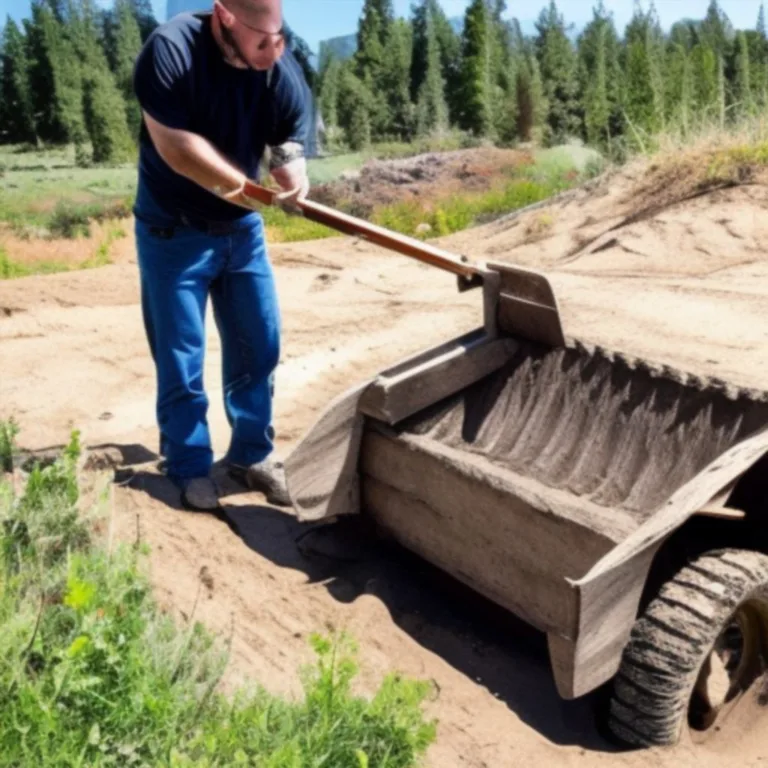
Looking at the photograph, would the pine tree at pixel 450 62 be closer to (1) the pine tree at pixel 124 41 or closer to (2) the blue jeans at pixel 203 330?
(1) the pine tree at pixel 124 41

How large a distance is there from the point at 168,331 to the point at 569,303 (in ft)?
12.2

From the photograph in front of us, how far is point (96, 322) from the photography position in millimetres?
7305

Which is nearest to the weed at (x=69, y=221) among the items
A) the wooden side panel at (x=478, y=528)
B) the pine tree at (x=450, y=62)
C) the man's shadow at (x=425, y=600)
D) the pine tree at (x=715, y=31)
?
the man's shadow at (x=425, y=600)

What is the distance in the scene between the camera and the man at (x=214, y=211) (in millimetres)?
3557

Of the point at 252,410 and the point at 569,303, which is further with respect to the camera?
the point at 569,303

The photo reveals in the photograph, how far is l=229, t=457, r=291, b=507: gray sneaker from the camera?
4273mm

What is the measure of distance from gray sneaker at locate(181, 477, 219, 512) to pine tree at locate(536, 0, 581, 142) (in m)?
32.9

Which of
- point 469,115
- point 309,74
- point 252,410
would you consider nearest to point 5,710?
point 252,410

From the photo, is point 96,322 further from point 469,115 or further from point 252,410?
point 469,115

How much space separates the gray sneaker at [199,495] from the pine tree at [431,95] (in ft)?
99.0

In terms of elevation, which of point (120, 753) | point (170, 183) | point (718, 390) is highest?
point (170, 183)

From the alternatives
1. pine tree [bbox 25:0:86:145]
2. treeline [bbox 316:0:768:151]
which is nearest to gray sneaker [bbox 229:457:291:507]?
treeline [bbox 316:0:768:151]

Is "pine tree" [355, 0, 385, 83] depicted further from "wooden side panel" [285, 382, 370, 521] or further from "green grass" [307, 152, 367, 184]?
"wooden side panel" [285, 382, 370, 521]

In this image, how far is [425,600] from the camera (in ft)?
12.0
